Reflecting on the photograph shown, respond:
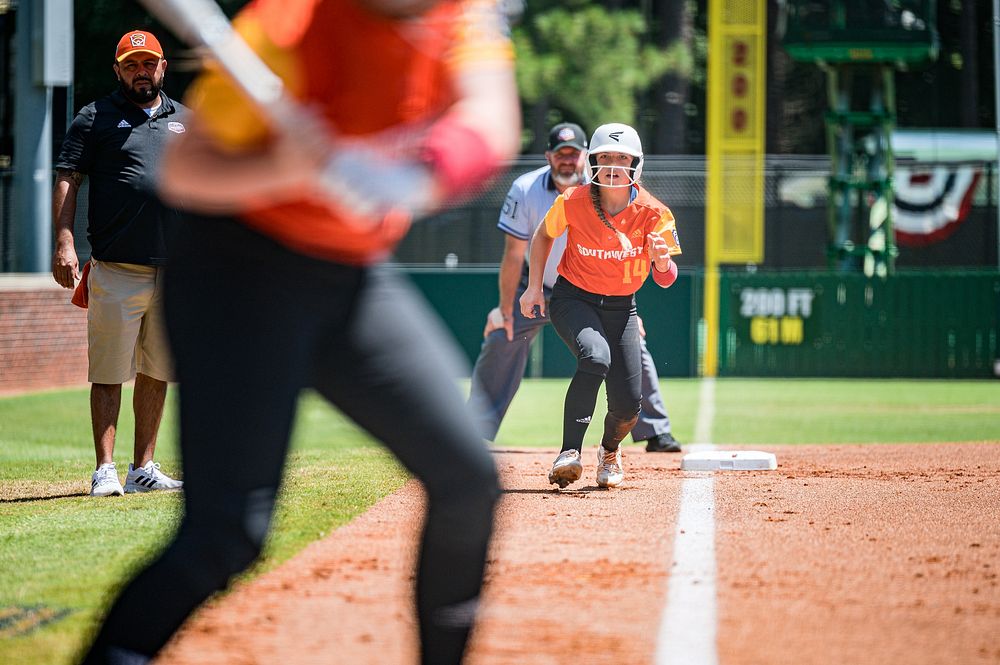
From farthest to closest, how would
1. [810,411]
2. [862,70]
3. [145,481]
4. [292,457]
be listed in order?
[862,70] < [810,411] < [292,457] < [145,481]

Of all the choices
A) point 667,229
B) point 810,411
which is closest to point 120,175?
point 667,229

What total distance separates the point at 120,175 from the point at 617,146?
2.59 m

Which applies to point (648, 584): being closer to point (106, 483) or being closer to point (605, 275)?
point (605, 275)

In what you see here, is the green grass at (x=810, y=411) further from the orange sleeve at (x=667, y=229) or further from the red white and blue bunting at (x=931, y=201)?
the red white and blue bunting at (x=931, y=201)

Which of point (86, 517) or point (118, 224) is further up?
A: point (118, 224)

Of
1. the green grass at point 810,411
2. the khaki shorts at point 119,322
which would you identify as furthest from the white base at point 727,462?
the khaki shorts at point 119,322

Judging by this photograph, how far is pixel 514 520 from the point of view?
6281mm

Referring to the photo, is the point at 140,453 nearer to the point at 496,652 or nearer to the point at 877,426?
the point at 496,652

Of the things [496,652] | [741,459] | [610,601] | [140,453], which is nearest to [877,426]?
[741,459]

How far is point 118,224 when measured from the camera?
714 cm

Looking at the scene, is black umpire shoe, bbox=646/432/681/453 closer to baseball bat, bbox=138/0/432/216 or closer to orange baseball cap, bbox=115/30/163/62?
orange baseball cap, bbox=115/30/163/62

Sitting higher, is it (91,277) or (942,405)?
(91,277)

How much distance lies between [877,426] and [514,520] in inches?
288

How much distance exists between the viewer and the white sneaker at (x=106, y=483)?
23.1 ft
